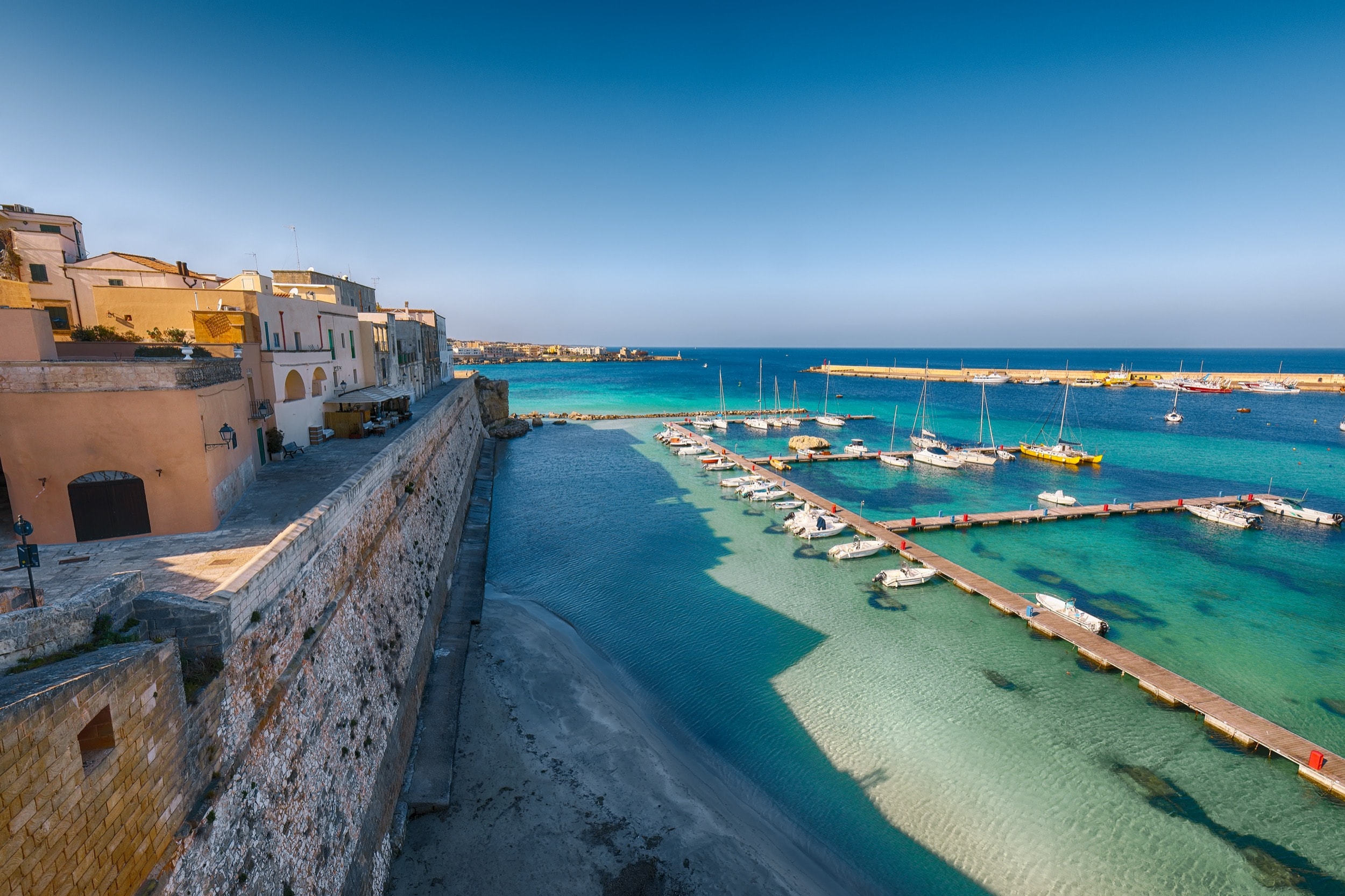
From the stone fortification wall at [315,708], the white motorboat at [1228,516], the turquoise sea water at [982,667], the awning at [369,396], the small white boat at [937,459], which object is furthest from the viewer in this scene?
the small white boat at [937,459]

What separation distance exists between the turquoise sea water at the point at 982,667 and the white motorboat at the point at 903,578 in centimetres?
68

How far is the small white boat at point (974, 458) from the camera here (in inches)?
1678

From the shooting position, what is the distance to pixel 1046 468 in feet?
138

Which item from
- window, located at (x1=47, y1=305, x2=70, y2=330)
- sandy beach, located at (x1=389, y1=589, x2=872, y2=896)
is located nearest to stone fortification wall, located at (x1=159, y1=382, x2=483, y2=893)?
sandy beach, located at (x1=389, y1=589, x2=872, y2=896)

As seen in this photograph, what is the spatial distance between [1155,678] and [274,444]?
2687cm

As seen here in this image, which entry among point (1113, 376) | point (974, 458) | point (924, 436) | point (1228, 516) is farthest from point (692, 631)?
point (1113, 376)

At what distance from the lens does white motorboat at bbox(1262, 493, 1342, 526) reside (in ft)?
97.9

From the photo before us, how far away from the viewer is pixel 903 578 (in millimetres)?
21891

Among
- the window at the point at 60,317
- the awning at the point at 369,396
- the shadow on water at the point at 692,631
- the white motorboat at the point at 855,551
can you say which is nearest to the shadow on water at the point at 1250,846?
the shadow on water at the point at 692,631

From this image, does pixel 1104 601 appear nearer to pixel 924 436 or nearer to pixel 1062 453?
pixel 1062 453

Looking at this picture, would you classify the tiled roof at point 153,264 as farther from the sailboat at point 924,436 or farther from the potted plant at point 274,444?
the sailboat at point 924,436

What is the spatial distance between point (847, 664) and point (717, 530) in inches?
466

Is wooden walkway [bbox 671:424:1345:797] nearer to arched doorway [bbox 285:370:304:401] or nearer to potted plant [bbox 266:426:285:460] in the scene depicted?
potted plant [bbox 266:426:285:460]

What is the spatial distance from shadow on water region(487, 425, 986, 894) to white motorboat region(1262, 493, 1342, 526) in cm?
2804
